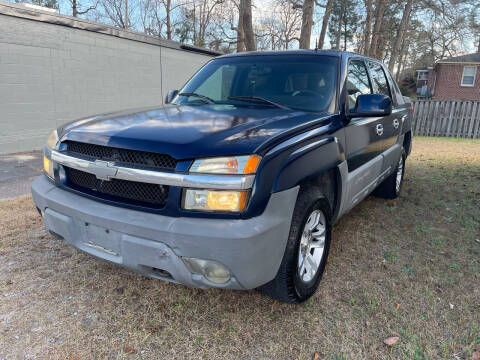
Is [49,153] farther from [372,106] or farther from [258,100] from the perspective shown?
[372,106]

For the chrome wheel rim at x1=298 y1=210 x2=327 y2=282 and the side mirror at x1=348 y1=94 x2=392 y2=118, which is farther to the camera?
the side mirror at x1=348 y1=94 x2=392 y2=118

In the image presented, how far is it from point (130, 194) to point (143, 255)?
1.32 ft

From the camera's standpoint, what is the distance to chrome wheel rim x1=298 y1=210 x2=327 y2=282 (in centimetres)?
257

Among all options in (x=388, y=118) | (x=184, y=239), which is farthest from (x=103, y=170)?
(x=388, y=118)

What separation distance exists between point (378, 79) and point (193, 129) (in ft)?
9.70

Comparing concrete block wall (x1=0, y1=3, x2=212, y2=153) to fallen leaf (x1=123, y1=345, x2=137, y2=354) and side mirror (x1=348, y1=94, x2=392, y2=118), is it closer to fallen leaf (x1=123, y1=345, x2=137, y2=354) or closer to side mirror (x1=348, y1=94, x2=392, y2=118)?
fallen leaf (x1=123, y1=345, x2=137, y2=354)

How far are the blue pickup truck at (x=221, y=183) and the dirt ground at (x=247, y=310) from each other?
0.30 metres

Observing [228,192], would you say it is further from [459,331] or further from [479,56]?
[479,56]

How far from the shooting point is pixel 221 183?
1.92 m

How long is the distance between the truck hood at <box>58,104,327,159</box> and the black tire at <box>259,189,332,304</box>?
48 centimetres

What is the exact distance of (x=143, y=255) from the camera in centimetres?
202

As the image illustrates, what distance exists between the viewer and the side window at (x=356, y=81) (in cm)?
326

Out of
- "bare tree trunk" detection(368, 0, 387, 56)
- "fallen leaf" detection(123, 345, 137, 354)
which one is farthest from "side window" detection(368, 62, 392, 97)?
"bare tree trunk" detection(368, 0, 387, 56)

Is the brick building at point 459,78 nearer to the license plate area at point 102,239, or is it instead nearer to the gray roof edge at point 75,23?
the gray roof edge at point 75,23
